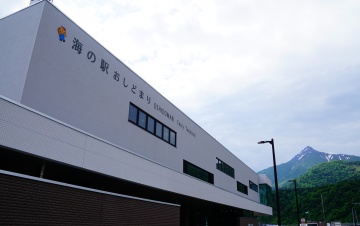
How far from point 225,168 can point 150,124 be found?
18520 mm

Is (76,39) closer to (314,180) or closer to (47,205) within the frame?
(47,205)

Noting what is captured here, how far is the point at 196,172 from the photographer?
29.5 meters

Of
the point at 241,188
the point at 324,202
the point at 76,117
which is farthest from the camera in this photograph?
the point at 324,202

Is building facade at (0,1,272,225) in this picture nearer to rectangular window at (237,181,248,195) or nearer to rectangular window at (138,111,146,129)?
rectangular window at (138,111,146,129)

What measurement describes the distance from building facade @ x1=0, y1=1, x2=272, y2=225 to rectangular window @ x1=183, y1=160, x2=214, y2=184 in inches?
103

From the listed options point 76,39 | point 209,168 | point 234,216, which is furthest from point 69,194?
point 234,216

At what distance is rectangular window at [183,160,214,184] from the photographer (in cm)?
2761

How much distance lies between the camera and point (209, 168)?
3253 cm

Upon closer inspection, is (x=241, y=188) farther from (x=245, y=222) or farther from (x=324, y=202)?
(x=324, y=202)

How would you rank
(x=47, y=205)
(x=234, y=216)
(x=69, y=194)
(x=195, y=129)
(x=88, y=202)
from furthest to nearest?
(x=234, y=216)
(x=195, y=129)
(x=88, y=202)
(x=69, y=194)
(x=47, y=205)

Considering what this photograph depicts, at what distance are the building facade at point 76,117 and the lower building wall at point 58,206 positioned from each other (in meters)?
0.29

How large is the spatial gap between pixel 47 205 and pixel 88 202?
202 centimetres

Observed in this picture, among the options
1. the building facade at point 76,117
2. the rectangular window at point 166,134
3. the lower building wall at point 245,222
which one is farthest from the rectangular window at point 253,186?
the rectangular window at point 166,134

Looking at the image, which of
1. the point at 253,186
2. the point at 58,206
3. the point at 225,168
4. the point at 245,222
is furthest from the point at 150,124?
the point at 253,186
